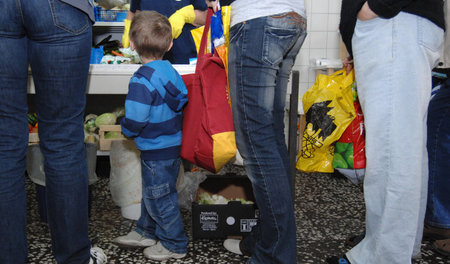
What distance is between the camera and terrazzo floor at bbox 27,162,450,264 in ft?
5.24

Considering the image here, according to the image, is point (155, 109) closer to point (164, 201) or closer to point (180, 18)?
point (164, 201)

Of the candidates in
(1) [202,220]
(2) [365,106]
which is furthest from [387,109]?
(1) [202,220]

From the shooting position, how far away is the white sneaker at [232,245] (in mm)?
1612

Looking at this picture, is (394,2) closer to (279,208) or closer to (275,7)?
(275,7)

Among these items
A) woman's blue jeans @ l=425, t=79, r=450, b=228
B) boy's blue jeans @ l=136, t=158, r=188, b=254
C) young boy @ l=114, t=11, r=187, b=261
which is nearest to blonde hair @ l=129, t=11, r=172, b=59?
young boy @ l=114, t=11, r=187, b=261

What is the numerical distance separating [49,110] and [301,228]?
4.09 ft

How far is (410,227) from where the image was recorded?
1237 mm

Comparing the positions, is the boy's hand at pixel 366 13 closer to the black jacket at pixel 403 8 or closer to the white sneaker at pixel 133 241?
the black jacket at pixel 403 8

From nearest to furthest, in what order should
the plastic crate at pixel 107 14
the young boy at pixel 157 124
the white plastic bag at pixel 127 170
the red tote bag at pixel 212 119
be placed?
the red tote bag at pixel 212 119, the young boy at pixel 157 124, the white plastic bag at pixel 127 170, the plastic crate at pixel 107 14

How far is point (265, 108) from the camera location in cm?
125

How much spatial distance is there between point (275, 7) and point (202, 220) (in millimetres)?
939

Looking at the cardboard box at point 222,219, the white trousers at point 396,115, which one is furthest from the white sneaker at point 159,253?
the white trousers at point 396,115

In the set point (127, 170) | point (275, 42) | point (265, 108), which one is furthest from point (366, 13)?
point (127, 170)

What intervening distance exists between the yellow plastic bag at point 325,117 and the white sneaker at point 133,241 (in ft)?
3.39
